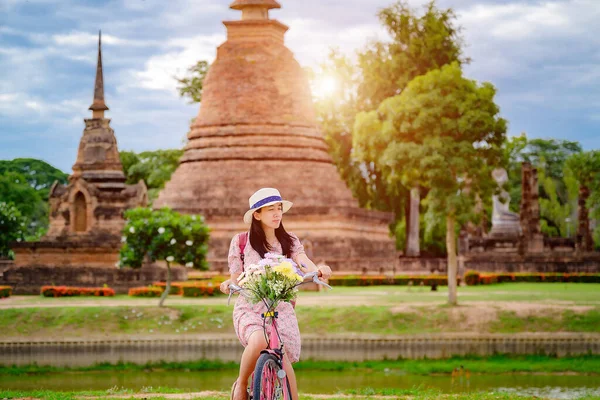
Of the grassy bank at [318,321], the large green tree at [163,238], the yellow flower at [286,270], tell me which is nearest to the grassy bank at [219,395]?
the yellow flower at [286,270]

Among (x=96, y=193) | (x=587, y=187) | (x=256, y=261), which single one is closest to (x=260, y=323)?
(x=256, y=261)

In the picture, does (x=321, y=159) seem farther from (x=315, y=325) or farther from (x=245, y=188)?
(x=315, y=325)

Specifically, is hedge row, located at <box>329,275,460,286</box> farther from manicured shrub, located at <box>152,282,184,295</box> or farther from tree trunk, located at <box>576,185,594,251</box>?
tree trunk, located at <box>576,185,594,251</box>

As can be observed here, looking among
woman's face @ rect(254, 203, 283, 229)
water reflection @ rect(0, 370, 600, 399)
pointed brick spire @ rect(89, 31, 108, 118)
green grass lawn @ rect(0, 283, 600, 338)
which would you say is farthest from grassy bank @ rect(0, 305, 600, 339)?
pointed brick spire @ rect(89, 31, 108, 118)

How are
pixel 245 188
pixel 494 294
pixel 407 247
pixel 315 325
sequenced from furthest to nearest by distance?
pixel 407 247 → pixel 245 188 → pixel 494 294 → pixel 315 325

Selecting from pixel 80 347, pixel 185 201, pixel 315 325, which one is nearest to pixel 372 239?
pixel 185 201

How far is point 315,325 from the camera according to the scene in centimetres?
2178

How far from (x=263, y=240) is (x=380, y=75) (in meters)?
41.6

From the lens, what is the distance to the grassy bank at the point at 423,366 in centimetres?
1914

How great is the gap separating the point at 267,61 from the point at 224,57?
1810mm

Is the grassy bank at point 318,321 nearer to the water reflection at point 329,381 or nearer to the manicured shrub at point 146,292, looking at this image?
the water reflection at point 329,381

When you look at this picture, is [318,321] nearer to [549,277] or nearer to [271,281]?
[271,281]

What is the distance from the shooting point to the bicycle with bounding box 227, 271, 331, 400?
812 cm

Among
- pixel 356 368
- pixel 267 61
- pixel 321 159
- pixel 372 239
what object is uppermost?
pixel 267 61
